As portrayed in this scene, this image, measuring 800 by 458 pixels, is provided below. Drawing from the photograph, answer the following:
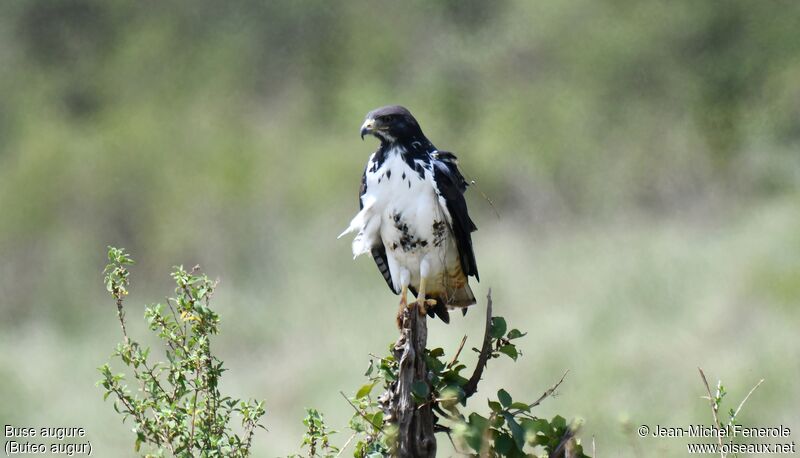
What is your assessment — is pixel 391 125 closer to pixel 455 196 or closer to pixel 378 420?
pixel 455 196

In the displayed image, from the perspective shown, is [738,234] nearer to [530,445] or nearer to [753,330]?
[753,330]

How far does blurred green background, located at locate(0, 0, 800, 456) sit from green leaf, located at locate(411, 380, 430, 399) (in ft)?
23.4

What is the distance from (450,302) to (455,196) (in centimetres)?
60

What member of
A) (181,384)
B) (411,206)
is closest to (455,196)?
(411,206)

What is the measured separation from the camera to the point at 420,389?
4590mm

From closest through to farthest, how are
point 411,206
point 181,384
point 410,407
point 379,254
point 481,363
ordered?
point 410,407 < point 481,363 < point 181,384 < point 411,206 < point 379,254

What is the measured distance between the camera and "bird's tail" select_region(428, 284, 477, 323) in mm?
6367

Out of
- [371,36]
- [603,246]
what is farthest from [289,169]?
[603,246]

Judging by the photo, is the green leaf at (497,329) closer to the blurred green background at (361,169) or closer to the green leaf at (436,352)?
the green leaf at (436,352)

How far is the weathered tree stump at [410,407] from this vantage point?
15.1 ft

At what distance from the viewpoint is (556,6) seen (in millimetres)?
23547

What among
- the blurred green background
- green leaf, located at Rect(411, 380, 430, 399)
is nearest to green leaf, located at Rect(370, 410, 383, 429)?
green leaf, located at Rect(411, 380, 430, 399)

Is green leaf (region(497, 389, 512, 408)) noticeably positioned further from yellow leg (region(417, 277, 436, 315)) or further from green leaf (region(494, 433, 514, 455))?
yellow leg (region(417, 277, 436, 315))

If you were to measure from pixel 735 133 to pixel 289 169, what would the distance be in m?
7.29
